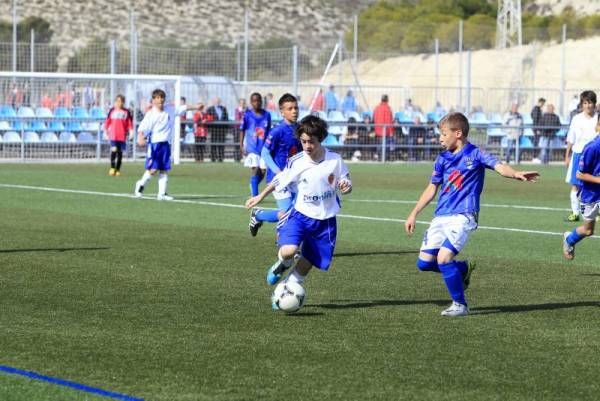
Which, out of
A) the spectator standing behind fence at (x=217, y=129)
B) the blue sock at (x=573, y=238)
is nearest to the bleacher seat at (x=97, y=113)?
the spectator standing behind fence at (x=217, y=129)

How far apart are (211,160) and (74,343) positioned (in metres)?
30.0

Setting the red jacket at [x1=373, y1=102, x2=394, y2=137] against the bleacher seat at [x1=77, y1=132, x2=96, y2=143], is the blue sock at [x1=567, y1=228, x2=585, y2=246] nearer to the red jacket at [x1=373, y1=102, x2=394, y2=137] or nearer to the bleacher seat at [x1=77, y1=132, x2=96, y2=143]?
the red jacket at [x1=373, y1=102, x2=394, y2=137]

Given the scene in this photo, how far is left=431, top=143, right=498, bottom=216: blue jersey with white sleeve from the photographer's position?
32.2ft

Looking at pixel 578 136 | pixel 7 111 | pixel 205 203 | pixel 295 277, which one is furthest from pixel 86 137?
pixel 295 277

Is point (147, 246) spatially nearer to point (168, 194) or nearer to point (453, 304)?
point (453, 304)

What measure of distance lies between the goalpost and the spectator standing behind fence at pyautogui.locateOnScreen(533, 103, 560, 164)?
11.6 metres

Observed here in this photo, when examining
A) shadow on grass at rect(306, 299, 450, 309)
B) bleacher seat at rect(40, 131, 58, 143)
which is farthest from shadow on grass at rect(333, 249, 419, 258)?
bleacher seat at rect(40, 131, 58, 143)

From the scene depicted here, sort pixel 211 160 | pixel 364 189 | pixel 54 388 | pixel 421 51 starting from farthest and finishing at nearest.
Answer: pixel 421 51
pixel 211 160
pixel 364 189
pixel 54 388

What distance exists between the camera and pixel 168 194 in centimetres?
2427

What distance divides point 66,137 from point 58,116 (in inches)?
30.5

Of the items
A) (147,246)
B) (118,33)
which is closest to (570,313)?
(147,246)

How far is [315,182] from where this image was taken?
33.0 ft

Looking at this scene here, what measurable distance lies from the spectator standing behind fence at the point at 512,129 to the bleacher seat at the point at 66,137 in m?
13.5

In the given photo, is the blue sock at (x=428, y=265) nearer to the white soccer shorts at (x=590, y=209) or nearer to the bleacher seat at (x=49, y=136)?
the white soccer shorts at (x=590, y=209)
